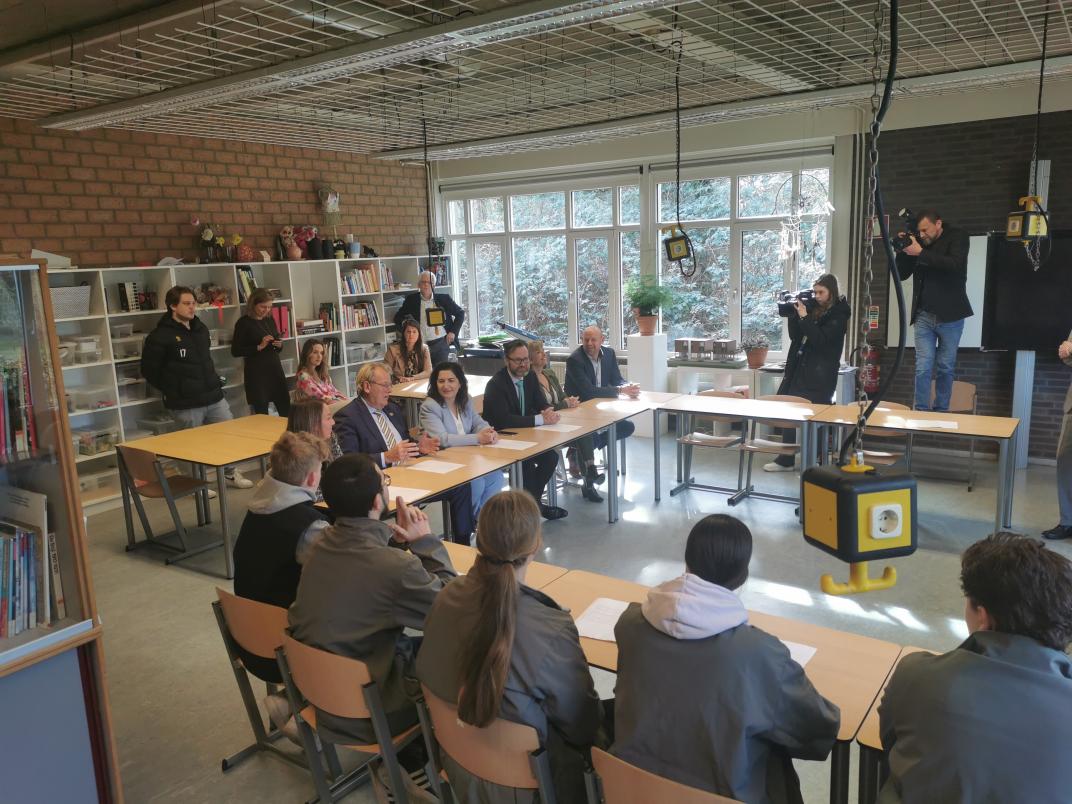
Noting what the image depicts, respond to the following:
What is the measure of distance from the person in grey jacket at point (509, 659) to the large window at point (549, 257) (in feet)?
23.3

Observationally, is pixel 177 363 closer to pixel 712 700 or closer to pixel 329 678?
pixel 329 678

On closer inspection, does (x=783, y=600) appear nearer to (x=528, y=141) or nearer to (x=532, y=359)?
(x=532, y=359)

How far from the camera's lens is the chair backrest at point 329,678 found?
2.31 metres

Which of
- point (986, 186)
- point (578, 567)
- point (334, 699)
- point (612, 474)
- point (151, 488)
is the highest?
point (986, 186)

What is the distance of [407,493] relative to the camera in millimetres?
4121

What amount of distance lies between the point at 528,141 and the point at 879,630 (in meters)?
5.27

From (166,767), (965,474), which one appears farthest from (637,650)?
(965,474)

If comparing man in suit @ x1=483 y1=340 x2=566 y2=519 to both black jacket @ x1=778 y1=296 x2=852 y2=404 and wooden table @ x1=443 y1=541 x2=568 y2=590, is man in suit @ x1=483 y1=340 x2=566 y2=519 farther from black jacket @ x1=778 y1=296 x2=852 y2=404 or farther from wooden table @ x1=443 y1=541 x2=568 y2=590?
wooden table @ x1=443 y1=541 x2=568 y2=590

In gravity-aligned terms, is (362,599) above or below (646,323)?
below

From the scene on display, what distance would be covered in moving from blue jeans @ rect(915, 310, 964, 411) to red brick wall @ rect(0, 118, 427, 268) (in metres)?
5.83

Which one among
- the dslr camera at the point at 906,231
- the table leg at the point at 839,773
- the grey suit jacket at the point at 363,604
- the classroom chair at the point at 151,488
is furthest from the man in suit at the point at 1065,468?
the classroom chair at the point at 151,488

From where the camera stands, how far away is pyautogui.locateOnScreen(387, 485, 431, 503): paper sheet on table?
160 inches

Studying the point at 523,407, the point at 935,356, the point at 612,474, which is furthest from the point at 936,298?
the point at 523,407

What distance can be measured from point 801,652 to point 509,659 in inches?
37.0
